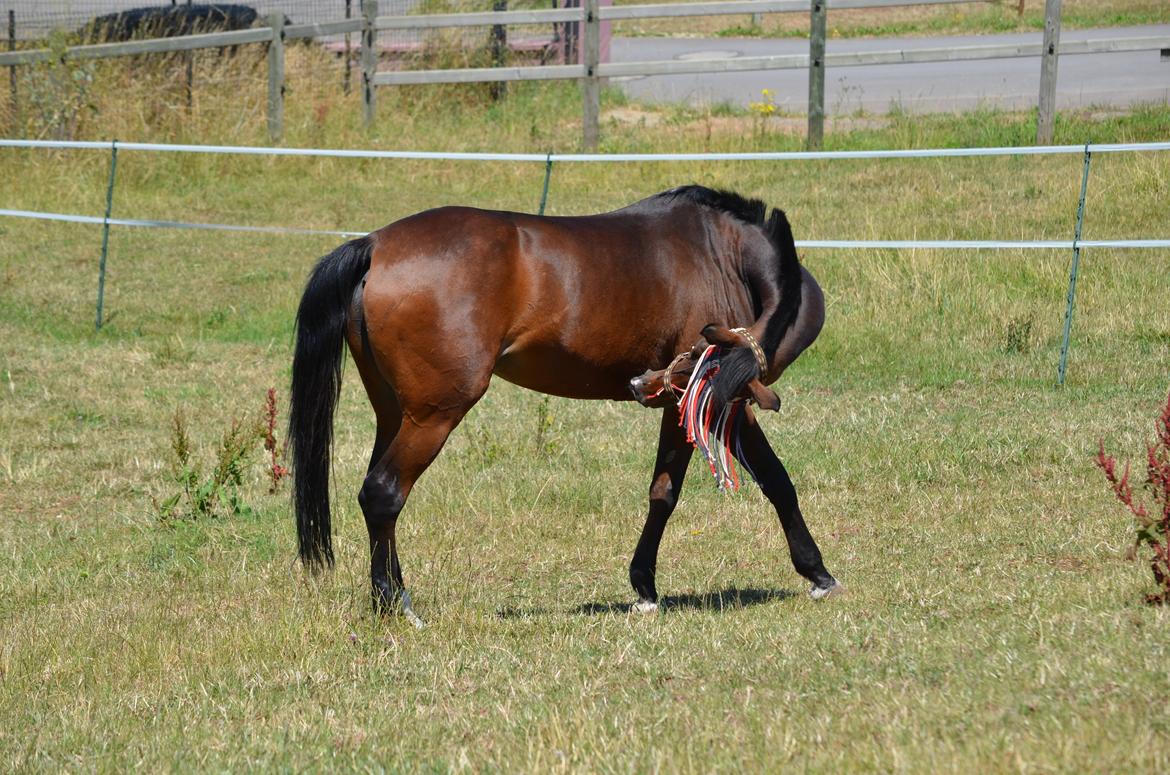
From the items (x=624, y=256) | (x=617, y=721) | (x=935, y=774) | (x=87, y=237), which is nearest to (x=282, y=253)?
(x=87, y=237)

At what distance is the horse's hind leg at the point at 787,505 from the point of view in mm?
5863

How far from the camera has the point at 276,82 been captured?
16.9 m

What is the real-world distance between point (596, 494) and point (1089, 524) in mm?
2487

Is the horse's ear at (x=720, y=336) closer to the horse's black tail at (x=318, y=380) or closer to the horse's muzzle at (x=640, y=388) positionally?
the horse's muzzle at (x=640, y=388)

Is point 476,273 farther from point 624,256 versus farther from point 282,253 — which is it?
point 282,253

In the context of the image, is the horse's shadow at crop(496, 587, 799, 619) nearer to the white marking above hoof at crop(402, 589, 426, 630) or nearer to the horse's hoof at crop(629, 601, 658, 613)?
the horse's hoof at crop(629, 601, 658, 613)

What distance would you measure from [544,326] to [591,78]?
1149 centimetres

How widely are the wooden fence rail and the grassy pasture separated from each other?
109 centimetres

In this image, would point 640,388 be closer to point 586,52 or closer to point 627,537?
point 627,537

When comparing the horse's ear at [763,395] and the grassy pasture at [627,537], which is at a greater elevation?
the horse's ear at [763,395]

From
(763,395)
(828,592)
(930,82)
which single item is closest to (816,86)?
(930,82)

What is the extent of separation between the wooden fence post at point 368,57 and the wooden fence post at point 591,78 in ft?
8.90

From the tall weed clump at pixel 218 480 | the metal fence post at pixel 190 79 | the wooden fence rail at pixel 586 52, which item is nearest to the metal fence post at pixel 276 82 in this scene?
the wooden fence rail at pixel 586 52

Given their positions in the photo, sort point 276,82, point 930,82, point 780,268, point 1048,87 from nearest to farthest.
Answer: point 780,268 < point 1048,87 < point 276,82 < point 930,82
